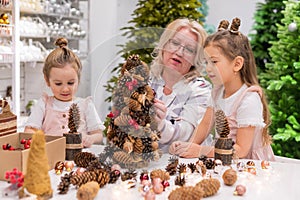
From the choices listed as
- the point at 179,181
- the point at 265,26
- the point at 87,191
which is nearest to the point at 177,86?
the point at 179,181

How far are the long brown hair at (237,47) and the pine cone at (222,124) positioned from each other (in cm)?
32

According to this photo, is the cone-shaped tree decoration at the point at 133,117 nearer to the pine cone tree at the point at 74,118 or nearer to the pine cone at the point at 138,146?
the pine cone at the point at 138,146

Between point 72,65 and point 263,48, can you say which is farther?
point 263,48

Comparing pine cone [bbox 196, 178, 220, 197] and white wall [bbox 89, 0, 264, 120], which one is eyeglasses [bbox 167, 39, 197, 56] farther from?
white wall [bbox 89, 0, 264, 120]

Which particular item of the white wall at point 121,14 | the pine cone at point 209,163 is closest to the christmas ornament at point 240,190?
the pine cone at point 209,163

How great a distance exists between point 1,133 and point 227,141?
0.64m

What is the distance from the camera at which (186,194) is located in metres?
0.92

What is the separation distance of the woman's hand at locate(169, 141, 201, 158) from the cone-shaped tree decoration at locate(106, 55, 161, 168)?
66 mm

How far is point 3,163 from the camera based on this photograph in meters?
1.06

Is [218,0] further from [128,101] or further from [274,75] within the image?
[128,101]

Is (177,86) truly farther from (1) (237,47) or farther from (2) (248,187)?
(1) (237,47)

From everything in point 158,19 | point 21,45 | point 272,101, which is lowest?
point 272,101

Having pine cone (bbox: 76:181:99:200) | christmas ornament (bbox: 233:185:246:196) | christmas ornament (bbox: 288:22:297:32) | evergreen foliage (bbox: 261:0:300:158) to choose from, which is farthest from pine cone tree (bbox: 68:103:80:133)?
christmas ornament (bbox: 288:22:297:32)

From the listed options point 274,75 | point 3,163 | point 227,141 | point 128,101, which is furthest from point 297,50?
point 3,163
